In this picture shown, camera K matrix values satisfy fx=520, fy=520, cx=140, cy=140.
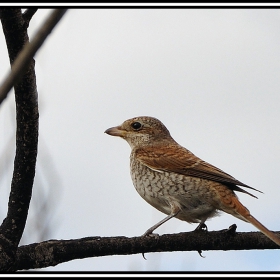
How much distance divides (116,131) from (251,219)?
202 cm

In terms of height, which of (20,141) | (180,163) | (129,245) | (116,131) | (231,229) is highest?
(116,131)

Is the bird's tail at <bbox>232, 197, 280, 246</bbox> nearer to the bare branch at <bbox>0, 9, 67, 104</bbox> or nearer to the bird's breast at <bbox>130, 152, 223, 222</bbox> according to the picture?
the bird's breast at <bbox>130, 152, 223, 222</bbox>

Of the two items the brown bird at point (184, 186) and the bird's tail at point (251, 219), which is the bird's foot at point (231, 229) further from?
the brown bird at point (184, 186)

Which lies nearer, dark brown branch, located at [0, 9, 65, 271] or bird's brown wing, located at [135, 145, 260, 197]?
dark brown branch, located at [0, 9, 65, 271]

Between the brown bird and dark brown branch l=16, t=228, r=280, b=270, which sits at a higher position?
the brown bird

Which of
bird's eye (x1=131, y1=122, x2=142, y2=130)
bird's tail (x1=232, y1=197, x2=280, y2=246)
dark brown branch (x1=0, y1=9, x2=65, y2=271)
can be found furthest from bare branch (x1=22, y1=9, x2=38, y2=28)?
bird's eye (x1=131, y1=122, x2=142, y2=130)

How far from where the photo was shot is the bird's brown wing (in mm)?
4574

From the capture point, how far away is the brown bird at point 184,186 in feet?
14.4

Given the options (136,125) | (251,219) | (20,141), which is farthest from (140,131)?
(20,141)

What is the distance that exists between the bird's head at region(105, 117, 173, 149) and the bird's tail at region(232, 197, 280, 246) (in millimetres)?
1556

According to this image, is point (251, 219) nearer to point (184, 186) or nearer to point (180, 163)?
point (184, 186)

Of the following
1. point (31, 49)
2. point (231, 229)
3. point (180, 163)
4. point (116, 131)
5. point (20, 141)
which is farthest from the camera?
point (116, 131)

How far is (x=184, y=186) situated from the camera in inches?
180

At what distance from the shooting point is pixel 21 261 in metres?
3.05
